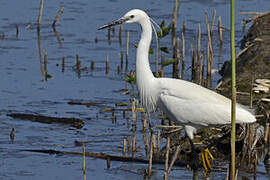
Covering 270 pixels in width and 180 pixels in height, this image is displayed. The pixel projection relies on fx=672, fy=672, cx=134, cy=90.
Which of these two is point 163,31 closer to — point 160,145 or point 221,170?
point 160,145

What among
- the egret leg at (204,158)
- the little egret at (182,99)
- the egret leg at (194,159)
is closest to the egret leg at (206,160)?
the egret leg at (204,158)

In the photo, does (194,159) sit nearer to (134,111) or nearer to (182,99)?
(182,99)

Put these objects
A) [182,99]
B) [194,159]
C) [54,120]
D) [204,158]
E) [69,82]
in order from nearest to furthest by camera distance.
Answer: [204,158] < [194,159] < [182,99] < [54,120] < [69,82]

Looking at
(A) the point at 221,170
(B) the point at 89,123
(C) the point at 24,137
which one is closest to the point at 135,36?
(B) the point at 89,123

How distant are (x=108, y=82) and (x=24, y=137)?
3.09m

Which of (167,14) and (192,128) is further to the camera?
(167,14)

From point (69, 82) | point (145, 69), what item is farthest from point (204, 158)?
point (69, 82)

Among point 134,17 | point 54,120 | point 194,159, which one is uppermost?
point 134,17

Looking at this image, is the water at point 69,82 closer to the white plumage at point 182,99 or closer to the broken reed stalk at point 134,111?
the broken reed stalk at point 134,111

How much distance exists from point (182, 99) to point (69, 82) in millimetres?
3999

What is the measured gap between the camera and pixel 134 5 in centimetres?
1662

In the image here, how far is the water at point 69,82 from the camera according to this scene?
788 centimetres

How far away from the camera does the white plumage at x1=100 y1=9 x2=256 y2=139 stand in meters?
7.95

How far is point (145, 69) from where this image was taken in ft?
26.8
